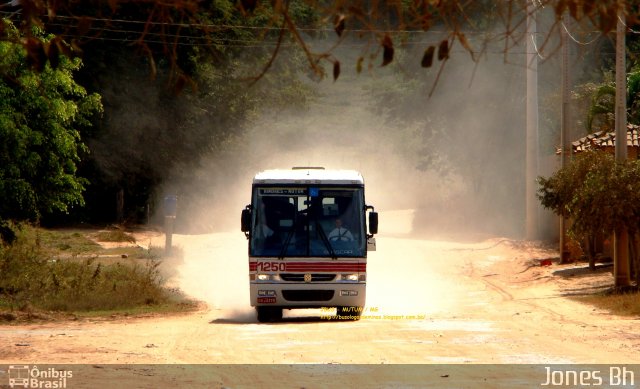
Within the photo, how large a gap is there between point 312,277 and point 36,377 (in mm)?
8580

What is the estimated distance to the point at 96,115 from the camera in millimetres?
47531

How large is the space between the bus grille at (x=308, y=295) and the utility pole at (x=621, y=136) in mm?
7968

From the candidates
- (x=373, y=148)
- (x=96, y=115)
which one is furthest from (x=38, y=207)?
(x=373, y=148)

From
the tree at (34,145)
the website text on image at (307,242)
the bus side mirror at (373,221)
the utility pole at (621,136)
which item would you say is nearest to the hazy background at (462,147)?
the utility pole at (621,136)

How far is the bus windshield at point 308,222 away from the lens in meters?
19.6

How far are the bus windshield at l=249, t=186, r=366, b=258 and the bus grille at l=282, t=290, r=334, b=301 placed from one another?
66 centimetres

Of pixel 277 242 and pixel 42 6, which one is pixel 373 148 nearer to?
pixel 277 242

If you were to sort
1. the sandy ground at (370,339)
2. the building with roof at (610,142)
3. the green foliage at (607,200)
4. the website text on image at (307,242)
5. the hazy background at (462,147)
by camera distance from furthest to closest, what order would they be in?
the hazy background at (462,147), the building with roof at (610,142), the green foliage at (607,200), the website text on image at (307,242), the sandy ground at (370,339)

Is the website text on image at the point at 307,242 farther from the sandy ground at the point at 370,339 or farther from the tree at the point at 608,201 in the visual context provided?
the tree at the point at 608,201

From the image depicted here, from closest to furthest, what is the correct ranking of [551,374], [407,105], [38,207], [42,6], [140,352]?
[42,6] < [551,374] < [140,352] < [38,207] < [407,105]

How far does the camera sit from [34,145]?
2436cm

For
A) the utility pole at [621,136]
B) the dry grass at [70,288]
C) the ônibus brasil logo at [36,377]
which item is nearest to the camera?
the ônibus brasil logo at [36,377]

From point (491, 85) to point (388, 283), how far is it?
26.4 meters

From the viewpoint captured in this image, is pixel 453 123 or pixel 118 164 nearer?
pixel 118 164
